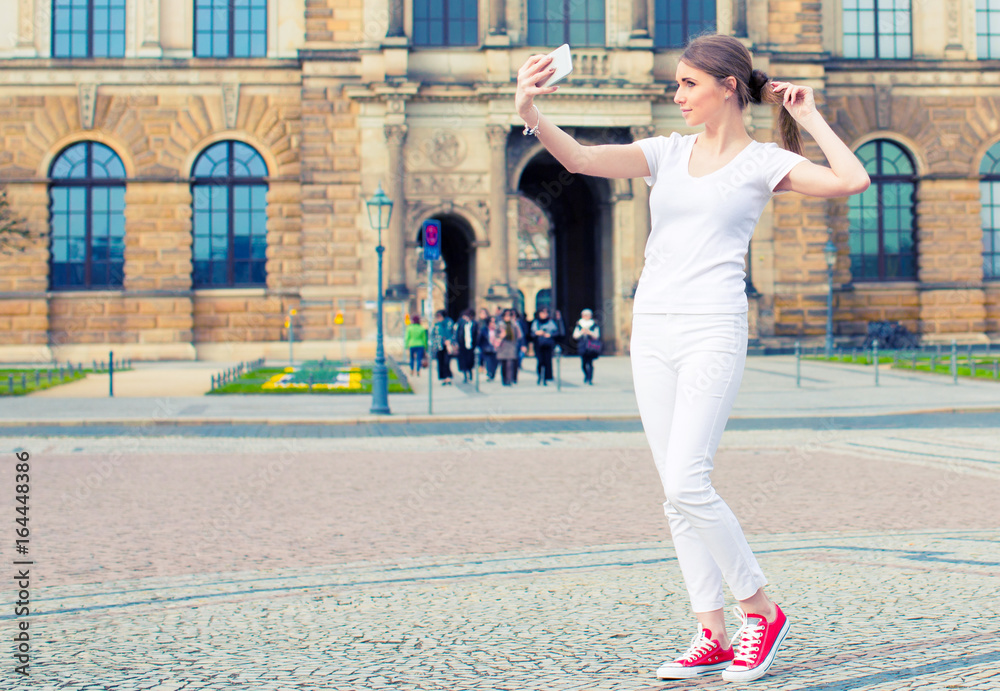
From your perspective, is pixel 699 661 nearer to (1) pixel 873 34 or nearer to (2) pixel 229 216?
(2) pixel 229 216

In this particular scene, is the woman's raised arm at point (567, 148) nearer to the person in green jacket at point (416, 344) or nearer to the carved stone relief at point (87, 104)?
the person in green jacket at point (416, 344)

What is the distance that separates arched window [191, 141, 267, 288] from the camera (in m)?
37.1

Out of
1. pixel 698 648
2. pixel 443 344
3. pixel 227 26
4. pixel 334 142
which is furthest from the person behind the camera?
pixel 227 26

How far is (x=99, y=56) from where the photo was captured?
1448 inches

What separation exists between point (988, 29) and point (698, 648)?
4077cm

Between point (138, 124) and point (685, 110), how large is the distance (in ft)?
115

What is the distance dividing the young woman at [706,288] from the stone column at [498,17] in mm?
32361

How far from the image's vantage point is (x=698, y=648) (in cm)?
395

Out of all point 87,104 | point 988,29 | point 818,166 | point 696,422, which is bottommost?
point 696,422

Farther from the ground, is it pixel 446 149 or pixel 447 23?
pixel 447 23

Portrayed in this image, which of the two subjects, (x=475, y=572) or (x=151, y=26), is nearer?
(x=475, y=572)

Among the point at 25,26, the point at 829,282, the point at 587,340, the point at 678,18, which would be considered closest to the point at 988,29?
the point at 678,18

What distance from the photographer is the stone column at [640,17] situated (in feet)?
117

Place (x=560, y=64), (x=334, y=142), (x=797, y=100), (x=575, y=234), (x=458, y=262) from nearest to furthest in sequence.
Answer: (x=560, y=64)
(x=797, y=100)
(x=334, y=142)
(x=575, y=234)
(x=458, y=262)
